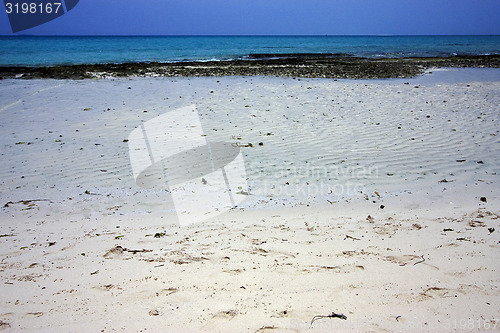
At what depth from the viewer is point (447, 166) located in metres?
5.32

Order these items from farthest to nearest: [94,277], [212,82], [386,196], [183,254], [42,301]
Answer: [212,82] < [386,196] < [183,254] < [94,277] < [42,301]

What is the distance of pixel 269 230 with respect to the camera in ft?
11.5

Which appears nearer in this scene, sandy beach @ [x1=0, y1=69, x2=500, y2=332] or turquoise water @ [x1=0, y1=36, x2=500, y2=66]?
sandy beach @ [x1=0, y1=69, x2=500, y2=332]

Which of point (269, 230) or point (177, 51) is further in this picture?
→ point (177, 51)

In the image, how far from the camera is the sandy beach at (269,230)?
2.30 meters

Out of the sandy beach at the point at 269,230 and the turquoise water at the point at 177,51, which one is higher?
the turquoise water at the point at 177,51

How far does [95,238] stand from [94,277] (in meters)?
0.76

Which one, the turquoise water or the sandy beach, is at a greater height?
the turquoise water

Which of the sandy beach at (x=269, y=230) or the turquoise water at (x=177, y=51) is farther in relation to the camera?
the turquoise water at (x=177, y=51)

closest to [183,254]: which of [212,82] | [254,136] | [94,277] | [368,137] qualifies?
[94,277]

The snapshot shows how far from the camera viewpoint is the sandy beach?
2305 mm

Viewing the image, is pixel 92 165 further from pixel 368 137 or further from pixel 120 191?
pixel 368 137

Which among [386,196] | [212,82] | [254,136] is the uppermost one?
[212,82]

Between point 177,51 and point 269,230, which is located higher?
point 177,51
